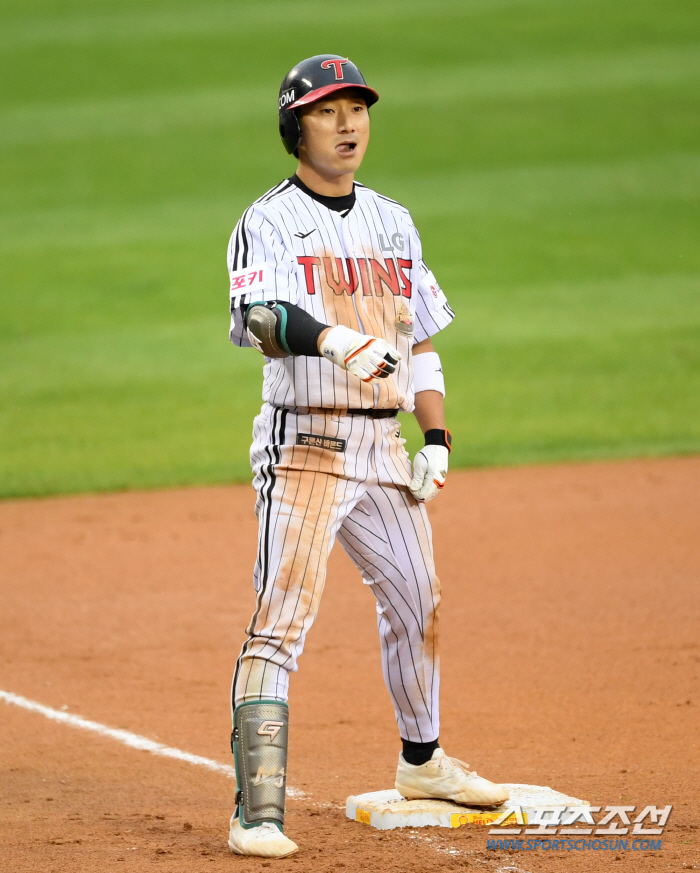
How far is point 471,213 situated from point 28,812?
1347 centimetres

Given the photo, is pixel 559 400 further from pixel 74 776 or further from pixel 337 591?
pixel 74 776

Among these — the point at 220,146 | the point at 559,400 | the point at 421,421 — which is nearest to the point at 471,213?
the point at 220,146

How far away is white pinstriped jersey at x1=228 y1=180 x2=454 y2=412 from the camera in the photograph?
3.31 metres

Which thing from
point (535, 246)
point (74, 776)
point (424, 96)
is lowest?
point (74, 776)

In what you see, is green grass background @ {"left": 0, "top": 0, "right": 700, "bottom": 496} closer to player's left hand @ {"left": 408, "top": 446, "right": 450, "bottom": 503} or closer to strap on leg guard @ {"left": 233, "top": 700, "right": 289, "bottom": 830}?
player's left hand @ {"left": 408, "top": 446, "right": 450, "bottom": 503}

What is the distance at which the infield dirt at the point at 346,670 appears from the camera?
11.4 feet

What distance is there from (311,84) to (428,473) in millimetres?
1158

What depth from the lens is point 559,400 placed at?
10.8m

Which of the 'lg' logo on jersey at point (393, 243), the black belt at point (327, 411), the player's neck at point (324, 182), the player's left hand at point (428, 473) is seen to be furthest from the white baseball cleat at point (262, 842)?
the player's neck at point (324, 182)

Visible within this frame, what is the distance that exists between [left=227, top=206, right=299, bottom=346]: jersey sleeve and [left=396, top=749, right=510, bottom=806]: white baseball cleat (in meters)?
1.38

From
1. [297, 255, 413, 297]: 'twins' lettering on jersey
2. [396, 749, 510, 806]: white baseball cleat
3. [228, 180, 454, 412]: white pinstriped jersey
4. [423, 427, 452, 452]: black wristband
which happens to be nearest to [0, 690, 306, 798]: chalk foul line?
[396, 749, 510, 806]: white baseball cleat

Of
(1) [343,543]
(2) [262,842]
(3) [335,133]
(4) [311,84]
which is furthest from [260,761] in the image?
(4) [311,84]

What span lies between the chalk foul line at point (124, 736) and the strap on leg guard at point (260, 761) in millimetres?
730

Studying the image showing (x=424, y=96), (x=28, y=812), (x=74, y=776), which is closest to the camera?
(x=28, y=812)
